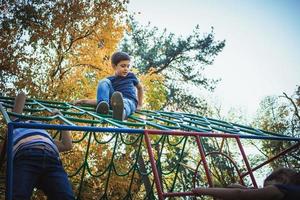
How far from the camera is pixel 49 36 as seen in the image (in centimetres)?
792

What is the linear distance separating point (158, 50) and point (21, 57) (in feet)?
28.2

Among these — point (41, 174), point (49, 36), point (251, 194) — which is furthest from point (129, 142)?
point (251, 194)

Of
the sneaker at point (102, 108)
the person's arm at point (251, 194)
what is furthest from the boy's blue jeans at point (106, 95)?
the person's arm at point (251, 194)

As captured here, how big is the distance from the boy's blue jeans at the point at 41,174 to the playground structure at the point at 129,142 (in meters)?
0.23

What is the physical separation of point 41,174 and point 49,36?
21.1 feet

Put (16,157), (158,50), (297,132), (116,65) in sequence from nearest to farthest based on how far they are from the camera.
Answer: (16,157)
(116,65)
(158,50)
(297,132)

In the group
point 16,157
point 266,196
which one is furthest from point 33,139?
point 266,196

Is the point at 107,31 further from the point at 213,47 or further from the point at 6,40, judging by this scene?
→ the point at 213,47

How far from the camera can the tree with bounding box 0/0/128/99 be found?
24.9ft

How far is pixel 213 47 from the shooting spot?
52.0 feet

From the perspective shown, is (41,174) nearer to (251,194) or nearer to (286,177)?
(251,194)

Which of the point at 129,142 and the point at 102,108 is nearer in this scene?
the point at 102,108

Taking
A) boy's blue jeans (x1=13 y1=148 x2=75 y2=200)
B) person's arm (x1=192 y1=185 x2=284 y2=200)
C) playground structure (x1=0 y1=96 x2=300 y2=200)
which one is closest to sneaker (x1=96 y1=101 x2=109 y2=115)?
playground structure (x1=0 y1=96 x2=300 y2=200)

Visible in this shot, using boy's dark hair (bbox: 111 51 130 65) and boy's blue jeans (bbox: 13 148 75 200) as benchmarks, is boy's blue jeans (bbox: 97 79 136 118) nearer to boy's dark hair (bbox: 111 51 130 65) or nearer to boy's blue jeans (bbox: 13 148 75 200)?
boy's dark hair (bbox: 111 51 130 65)
